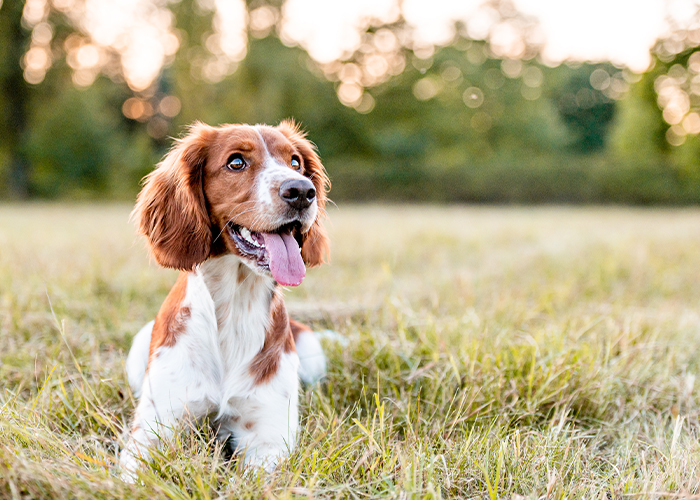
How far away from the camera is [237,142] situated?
2.33m

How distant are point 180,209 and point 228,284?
0.38 metres

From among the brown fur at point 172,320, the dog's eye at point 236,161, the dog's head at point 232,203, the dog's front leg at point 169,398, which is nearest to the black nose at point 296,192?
the dog's head at point 232,203

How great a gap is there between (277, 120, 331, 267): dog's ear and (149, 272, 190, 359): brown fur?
587mm

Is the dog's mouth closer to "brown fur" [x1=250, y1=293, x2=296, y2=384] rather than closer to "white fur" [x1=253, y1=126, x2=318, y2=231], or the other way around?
"white fur" [x1=253, y1=126, x2=318, y2=231]

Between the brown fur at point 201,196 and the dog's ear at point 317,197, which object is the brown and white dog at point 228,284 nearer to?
the brown fur at point 201,196

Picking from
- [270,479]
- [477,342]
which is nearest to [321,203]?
[477,342]

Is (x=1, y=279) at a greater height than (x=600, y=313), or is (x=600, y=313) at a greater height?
(x=600, y=313)

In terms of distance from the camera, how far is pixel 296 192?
2104 millimetres

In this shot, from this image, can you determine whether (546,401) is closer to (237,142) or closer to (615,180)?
(237,142)

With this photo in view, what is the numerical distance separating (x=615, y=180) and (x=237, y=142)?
23058mm

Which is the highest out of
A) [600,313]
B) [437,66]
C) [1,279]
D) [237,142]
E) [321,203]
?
[437,66]

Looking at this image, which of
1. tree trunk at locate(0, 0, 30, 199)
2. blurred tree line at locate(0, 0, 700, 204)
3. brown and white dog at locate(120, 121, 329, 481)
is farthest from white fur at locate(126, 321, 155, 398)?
tree trunk at locate(0, 0, 30, 199)

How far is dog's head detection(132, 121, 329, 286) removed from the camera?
7.02ft

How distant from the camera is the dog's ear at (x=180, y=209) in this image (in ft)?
7.31
